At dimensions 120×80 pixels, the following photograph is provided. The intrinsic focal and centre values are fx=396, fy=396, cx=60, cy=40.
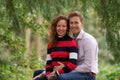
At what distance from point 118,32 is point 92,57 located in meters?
1.35

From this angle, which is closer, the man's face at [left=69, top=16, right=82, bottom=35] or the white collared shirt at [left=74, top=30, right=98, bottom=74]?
the white collared shirt at [left=74, top=30, right=98, bottom=74]

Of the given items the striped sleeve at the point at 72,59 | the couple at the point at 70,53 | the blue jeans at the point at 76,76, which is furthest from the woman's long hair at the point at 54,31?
the blue jeans at the point at 76,76

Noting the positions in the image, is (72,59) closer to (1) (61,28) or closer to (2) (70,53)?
(2) (70,53)

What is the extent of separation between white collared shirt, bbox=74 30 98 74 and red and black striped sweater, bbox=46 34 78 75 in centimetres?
9

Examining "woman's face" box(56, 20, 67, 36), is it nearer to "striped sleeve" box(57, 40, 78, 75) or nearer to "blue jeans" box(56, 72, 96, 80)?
"striped sleeve" box(57, 40, 78, 75)

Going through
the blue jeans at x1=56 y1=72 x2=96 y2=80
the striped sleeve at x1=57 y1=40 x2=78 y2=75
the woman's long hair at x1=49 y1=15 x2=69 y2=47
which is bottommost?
the blue jeans at x1=56 y1=72 x2=96 y2=80

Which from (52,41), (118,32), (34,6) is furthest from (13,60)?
(52,41)

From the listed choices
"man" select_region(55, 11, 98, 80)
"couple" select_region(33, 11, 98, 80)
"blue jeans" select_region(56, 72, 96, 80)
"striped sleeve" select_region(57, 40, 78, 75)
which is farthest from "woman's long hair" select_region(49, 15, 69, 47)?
"blue jeans" select_region(56, 72, 96, 80)

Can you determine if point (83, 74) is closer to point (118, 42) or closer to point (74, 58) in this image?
point (74, 58)

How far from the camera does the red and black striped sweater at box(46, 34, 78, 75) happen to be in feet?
13.4

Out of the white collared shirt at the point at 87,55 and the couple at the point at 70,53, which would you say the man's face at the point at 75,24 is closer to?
the couple at the point at 70,53

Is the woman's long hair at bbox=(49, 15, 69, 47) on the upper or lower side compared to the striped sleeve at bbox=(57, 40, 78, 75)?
upper

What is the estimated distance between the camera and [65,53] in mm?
4105

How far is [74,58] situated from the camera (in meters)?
4.07
